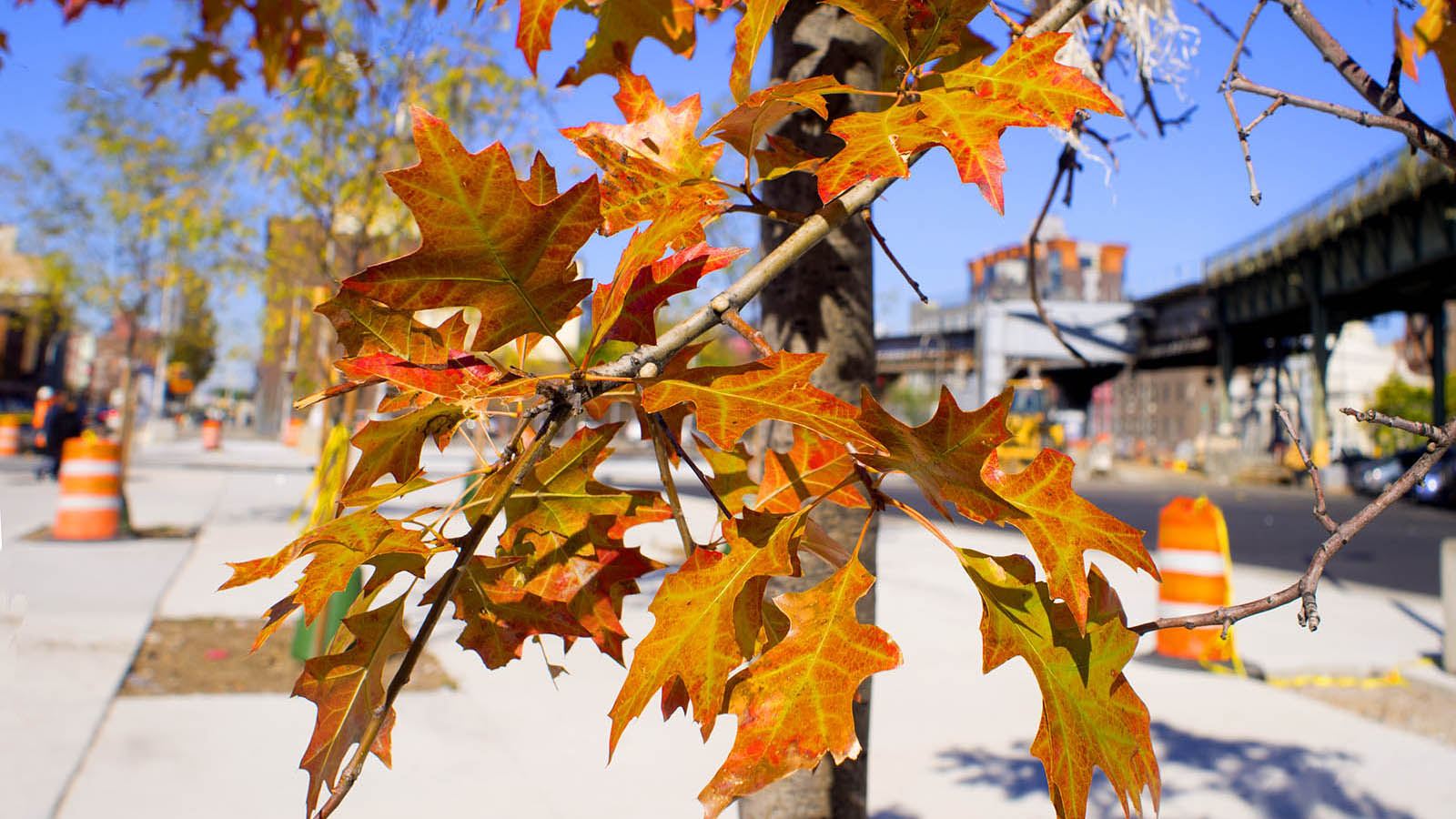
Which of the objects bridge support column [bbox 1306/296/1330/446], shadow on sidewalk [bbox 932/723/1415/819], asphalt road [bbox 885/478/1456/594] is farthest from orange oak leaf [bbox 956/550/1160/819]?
bridge support column [bbox 1306/296/1330/446]

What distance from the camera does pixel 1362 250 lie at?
22031 mm

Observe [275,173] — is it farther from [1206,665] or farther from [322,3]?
[1206,665]

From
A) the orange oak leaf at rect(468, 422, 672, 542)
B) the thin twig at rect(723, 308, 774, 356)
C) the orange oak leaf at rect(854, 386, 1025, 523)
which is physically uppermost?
the thin twig at rect(723, 308, 774, 356)

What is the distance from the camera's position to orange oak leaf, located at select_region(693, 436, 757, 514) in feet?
2.61

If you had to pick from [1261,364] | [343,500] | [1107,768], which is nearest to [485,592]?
[343,500]

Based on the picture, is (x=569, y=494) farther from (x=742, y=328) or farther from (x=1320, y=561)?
(x=1320, y=561)

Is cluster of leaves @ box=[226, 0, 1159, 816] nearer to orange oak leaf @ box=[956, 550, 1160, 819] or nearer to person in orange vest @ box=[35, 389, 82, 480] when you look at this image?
orange oak leaf @ box=[956, 550, 1160, 819]

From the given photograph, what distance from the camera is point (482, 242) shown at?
21.7 inches

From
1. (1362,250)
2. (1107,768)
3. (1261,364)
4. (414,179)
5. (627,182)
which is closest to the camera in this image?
(414,179)

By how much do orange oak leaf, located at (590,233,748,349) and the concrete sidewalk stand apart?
257 cm

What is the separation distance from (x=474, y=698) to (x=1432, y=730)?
445 centimetres

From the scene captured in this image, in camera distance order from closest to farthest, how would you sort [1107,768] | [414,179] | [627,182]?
[414,179] < [1107,768] < [627,182]

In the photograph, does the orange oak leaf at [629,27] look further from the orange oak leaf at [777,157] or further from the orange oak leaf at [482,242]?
the orange oak leaf at [482,242]

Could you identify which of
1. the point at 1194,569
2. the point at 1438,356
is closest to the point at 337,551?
the point at 1194,569
